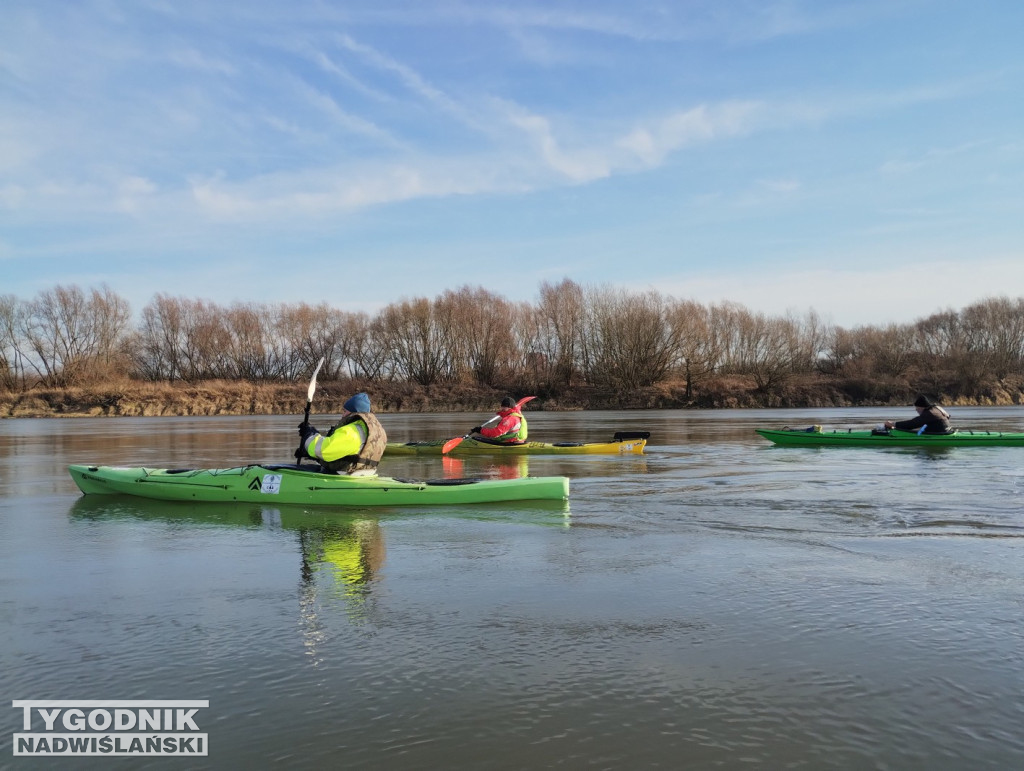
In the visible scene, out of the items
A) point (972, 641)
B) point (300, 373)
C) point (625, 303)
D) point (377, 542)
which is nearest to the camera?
point (972, 641)

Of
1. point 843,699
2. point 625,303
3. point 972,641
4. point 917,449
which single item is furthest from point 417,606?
point 625,303

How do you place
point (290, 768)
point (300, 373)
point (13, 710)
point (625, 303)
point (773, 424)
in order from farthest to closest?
point (300, 373) → point (625, 303) → point (773, 424) → point (13, 710) → point (290, 768)

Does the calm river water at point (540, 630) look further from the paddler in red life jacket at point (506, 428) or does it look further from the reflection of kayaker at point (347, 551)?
the paddler in red life jacket at point (506, 428)

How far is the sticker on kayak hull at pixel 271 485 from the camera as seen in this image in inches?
420

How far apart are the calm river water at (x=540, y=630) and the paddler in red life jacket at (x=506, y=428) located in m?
7.64

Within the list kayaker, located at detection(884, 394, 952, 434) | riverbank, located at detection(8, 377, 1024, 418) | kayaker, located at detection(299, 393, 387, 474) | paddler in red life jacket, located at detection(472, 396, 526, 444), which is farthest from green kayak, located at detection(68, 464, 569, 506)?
riverbank, located at detection(8, 377, 1024, 418)

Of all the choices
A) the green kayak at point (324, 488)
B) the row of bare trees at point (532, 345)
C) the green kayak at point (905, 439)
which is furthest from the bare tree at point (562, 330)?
the green kayak at point (324, 488)

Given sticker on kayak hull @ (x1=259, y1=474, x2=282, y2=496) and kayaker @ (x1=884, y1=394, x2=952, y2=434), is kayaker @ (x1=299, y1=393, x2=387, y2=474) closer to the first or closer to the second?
sticker on kayak hull @ (x1=259, y1=474, x2=282, y2=496)

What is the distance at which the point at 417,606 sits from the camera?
600cm

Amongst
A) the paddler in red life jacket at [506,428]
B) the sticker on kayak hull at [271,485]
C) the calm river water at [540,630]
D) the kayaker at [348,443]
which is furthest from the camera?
the paddler in red life jacket at [506,428]

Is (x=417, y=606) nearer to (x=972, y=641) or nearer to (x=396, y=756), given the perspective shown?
(x=396, y=756)

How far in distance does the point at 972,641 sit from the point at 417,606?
11.8 ft

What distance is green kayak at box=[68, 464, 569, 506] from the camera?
1050 centimetres

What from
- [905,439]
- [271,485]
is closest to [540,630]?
[271,485]
